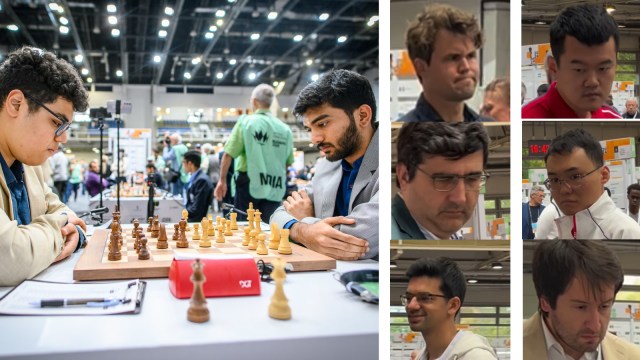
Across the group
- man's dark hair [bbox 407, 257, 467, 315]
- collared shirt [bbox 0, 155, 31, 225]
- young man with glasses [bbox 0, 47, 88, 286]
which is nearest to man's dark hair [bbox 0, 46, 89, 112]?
young man with glasses [bbox 0, 47, 88, 286]

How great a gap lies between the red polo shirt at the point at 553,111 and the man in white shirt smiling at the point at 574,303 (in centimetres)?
36

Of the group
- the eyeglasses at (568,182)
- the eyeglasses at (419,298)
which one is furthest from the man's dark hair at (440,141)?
the eyeglasses at (419,298)

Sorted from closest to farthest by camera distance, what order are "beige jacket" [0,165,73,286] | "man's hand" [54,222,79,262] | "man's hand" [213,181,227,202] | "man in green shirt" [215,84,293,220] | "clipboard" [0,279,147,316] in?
"clipboard" [0,279,147,316], "beige jacket" [0,165,73,286], "man's hand" [54,222,79,262], "man in green shirt" [215,84,293,220], "man's hand" [213,181,227,202]

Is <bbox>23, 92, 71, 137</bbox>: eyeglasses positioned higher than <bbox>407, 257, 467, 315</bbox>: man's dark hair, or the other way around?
<bbox>23, 92, 71, 137</bbox>: eyeglasses

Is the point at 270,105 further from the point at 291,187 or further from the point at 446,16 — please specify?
the point at 446,16

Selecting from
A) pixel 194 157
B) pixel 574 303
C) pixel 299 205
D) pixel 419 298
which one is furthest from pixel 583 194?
pixel 194 157

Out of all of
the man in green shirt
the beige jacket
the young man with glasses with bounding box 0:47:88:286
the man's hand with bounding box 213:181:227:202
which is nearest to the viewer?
the beige jacket

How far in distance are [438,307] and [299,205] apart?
1.62ft

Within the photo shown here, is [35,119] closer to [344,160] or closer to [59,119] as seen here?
[59,119]

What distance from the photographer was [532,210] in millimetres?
1377

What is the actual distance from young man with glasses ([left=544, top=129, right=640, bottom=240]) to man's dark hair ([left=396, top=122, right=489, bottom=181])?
24 centimetres

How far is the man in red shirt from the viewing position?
4.53 ft

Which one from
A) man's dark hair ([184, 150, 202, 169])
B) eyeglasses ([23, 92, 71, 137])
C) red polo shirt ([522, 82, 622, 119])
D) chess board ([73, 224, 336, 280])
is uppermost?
red polo shirt ([522, 82, 622, 119])

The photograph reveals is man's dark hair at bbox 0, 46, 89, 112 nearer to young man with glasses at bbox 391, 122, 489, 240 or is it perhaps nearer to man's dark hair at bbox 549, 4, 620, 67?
young man with glasses at bbox 391, 122, 489, 240
